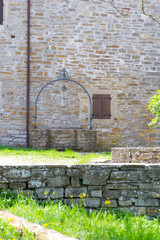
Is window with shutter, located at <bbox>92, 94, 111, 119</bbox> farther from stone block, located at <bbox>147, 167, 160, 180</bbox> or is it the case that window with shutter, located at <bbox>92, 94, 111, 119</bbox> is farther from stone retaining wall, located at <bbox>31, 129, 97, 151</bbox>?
stone block, located at <bbox>147, 167, 160, 180</bbox>

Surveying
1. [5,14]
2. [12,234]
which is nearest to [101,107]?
[5,14]

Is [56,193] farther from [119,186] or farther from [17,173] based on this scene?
[119,186]

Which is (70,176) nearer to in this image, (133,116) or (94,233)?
(94,233)

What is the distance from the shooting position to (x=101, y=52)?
978cm

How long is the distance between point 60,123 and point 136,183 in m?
6.06

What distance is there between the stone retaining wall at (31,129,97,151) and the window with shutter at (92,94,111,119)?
1.08m

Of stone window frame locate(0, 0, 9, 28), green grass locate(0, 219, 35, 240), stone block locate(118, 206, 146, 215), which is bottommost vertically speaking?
stone block locate(118, 206, 146, 215)

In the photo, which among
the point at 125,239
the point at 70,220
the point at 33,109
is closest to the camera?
the point at 125,239

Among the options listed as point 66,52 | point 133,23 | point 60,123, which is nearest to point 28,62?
point 66,52

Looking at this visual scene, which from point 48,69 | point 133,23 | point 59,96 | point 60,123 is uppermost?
point 133,23

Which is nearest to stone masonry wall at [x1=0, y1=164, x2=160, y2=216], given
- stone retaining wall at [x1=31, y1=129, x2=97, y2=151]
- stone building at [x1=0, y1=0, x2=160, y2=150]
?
stone retaining wall at [x1=31, y1=129, x2=97, y2=151]

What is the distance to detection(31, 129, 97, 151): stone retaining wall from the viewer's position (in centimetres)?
854

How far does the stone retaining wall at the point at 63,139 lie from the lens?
8.54 m

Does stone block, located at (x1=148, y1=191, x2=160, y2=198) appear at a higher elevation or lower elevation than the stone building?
lower
